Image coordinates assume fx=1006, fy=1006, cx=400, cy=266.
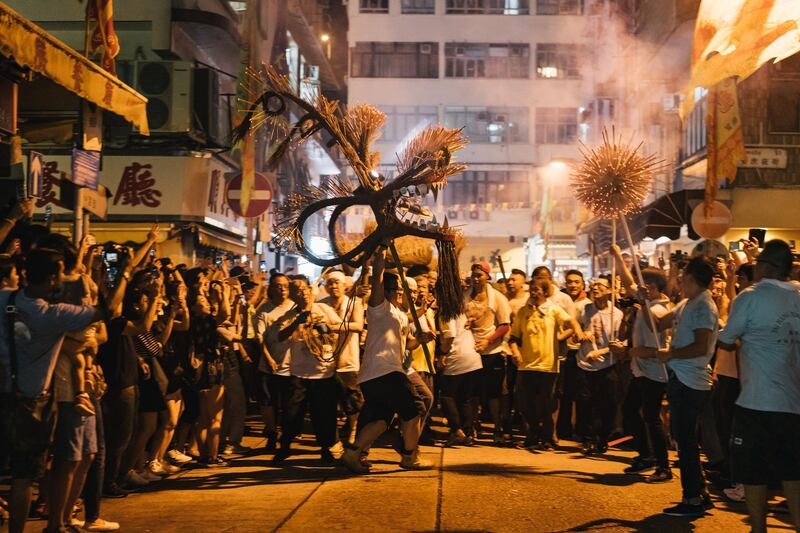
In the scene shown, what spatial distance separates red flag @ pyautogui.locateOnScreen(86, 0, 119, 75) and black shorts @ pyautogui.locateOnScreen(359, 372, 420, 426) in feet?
17.8

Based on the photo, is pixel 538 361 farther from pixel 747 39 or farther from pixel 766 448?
pixel 766 448

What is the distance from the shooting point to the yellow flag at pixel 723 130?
58.5 ft

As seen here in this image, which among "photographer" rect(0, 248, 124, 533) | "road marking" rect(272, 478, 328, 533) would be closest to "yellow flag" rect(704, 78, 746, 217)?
"road marking" rect(272, 478, 328, 533)

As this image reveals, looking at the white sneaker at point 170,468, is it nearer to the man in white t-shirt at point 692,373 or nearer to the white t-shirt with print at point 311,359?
the white t-shirt with print at point 311,359

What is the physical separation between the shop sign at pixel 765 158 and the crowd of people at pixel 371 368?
10455 millimetres

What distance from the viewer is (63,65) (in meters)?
8.42

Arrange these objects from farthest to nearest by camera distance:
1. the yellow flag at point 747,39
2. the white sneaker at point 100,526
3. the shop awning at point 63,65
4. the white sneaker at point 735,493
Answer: the yellow flag at point 747,39 < the white sneaker at point 735,493 < the shop awning at point 63,65 < the white sneaker at point 100,526

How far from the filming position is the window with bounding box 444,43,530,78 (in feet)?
175

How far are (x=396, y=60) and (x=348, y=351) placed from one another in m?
45.1

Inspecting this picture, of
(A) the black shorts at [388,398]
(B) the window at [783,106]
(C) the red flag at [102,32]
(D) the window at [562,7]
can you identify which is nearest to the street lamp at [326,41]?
(D) the window at [562,7]

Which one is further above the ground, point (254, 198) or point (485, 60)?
point (485, 60)

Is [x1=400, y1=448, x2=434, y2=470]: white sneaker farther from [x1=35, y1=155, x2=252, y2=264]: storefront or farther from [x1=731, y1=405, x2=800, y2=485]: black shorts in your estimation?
[x1=35, y1=155, x2=252, y2=264]: storefront

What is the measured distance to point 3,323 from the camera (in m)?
5.84

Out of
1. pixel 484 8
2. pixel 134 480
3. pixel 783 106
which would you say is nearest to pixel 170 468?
pixel 134 480
